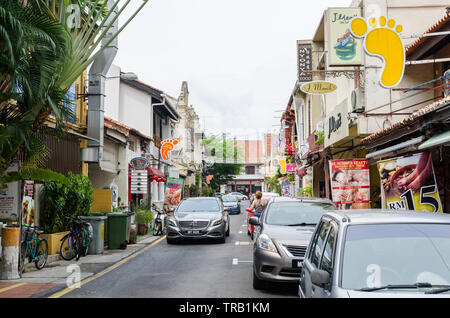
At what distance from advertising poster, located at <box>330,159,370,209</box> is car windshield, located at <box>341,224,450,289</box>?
10989mm

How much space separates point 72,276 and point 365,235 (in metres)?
7.47

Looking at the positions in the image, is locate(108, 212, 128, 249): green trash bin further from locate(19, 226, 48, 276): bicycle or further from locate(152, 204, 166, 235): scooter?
locate(152, 204, 166, 235): scooter

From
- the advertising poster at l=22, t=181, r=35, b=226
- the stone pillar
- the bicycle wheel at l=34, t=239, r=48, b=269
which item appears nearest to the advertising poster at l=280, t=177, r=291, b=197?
the advertising poster at l=22, t=181, r=35, b=226

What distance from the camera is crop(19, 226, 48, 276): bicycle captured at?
10430 mm

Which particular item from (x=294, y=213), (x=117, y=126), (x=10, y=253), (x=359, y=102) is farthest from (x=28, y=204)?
(x=359, y=102)

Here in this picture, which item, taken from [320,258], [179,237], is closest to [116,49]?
[179,237]

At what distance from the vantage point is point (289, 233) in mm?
8688

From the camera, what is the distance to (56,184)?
42.5 ft

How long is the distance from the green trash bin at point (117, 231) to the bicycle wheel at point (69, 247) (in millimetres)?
2194

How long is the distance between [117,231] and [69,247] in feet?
8.14

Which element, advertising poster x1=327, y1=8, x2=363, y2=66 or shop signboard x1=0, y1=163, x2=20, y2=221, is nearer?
shop signboard x1=0, y1=163, x2=20, y2=221

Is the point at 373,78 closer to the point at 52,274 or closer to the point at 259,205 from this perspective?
the point at 259,205

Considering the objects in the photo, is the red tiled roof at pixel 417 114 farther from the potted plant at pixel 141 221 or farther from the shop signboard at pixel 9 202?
the potted plant at pixel 141 221

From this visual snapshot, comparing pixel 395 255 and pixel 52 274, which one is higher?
pixel 395 255
